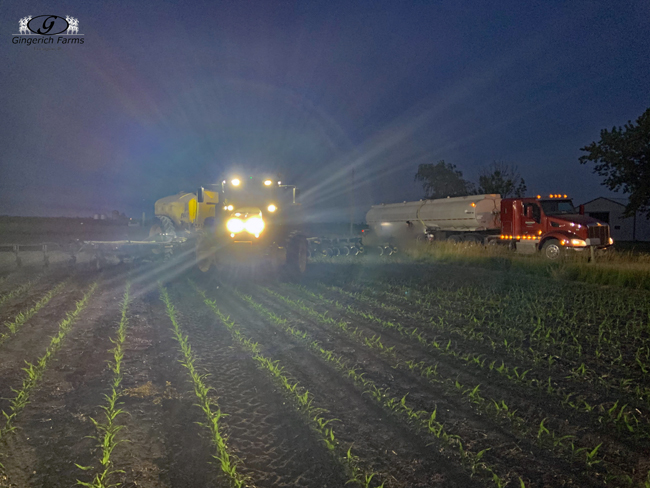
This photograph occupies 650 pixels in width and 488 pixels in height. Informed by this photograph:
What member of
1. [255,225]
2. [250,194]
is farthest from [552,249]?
[250,194]

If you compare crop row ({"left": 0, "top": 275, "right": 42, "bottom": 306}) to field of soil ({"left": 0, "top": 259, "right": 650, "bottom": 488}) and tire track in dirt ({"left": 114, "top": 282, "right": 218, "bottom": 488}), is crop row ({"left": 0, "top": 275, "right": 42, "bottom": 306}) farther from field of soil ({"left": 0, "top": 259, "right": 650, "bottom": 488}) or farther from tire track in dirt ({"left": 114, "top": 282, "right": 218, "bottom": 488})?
tire track in dirt ({"left": 114, "top": 282, "right": 218, "bottom": 488})

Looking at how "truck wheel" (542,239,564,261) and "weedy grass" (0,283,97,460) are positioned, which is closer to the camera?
"weedy grass" (0,283,97,460)

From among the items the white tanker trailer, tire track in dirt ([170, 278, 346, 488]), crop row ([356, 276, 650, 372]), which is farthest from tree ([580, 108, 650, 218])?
tire track in dirt ([170, 278, 346, 488])

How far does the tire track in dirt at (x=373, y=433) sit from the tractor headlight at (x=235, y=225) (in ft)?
25.2

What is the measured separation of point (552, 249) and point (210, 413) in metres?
16.7

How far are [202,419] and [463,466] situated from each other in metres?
2.52

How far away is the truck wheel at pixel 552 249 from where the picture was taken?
680 inches

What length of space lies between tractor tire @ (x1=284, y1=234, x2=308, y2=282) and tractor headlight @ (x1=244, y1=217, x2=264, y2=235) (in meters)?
1.11

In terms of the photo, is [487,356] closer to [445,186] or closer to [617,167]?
[617,167]

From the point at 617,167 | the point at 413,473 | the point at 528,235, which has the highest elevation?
the point at 617,167

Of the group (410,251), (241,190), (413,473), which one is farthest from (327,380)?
(410,251)

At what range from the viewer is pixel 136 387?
539 centimetres

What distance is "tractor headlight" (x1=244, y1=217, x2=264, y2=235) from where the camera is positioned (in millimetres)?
13828

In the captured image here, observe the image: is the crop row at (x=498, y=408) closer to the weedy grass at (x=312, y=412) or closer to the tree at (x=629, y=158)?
the weedy grass at (x=312, y=412)
